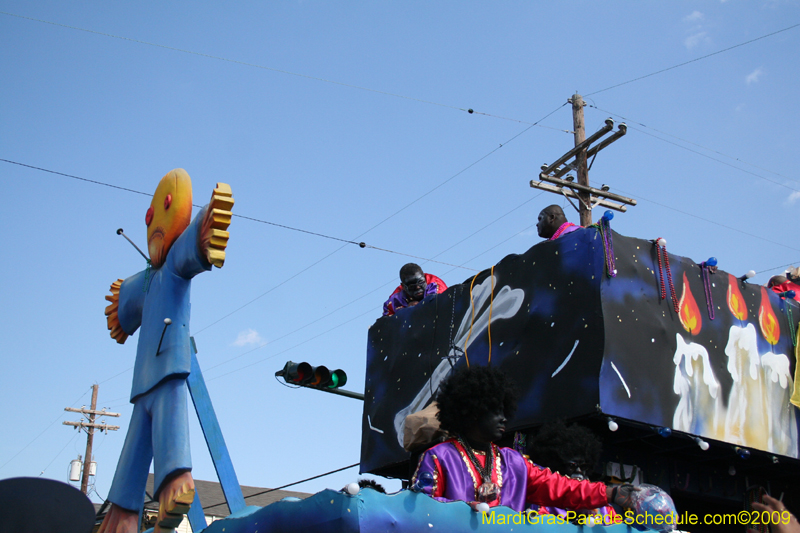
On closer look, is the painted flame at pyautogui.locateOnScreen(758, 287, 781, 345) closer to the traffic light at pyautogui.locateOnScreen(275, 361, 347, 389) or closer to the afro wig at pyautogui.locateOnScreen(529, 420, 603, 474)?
the afro wig at pyautogui.locateOnScreen(529, 420, 603, 474)

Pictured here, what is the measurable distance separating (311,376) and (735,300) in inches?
206

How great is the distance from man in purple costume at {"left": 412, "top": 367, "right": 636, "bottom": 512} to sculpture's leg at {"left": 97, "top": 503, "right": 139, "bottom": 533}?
9.52ft

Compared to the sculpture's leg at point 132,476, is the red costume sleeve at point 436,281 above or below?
above

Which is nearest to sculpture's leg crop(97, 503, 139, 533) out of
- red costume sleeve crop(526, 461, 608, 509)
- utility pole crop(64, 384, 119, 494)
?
red costume sleeve crop(526, 461, 608, 509)

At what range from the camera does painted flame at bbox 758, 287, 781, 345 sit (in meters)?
7.59

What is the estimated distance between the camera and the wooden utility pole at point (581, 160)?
1408 cm

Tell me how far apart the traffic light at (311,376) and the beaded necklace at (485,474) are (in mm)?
6110

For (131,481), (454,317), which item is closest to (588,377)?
(454,317)

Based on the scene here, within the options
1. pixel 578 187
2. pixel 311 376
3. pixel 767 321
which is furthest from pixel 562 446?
pixel 578 187

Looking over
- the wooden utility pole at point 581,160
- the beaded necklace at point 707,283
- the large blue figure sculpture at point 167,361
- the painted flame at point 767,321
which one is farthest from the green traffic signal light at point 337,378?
the wooden utility pole at point 581,160

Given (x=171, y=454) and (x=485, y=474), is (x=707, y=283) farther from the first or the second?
(x=171, y=454)

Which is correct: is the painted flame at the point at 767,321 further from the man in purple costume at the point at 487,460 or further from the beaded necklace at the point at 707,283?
the man in purple costume at the point at 487,460

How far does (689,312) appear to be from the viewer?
692cm

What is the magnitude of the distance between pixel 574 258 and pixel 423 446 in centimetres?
216
